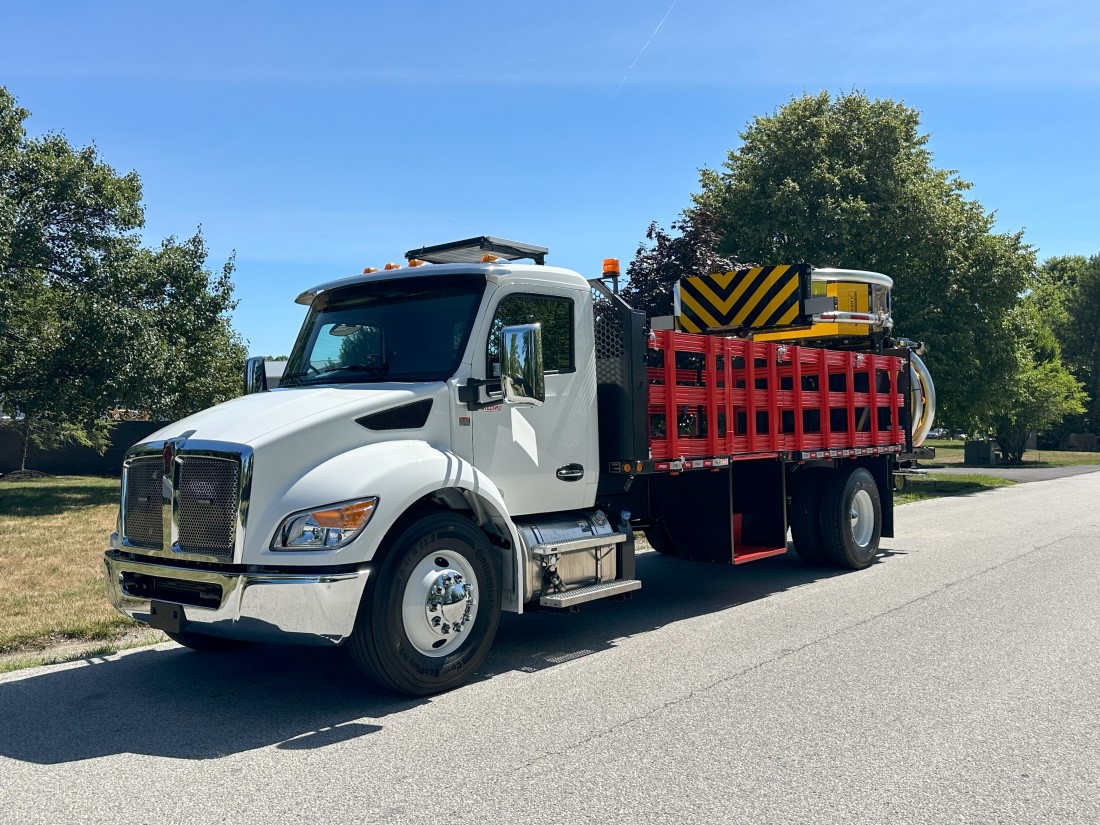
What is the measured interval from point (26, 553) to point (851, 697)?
1062cm

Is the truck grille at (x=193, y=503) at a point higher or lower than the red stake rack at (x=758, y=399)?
lower

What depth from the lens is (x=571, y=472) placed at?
22.2 ft

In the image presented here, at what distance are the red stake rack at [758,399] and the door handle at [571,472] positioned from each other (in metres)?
0.70

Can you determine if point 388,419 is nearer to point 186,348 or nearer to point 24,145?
point 186,348

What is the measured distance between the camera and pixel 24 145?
20.6 meters

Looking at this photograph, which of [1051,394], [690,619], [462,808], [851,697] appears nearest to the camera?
[462,808]

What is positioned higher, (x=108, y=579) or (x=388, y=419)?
(x=388, y=419)

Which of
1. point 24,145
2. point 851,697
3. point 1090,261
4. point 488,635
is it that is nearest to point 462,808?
point 488,635

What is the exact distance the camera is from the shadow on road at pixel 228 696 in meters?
4.73

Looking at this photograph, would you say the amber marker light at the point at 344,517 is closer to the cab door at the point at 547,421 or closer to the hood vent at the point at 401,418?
the hood vent at the point at 401,418

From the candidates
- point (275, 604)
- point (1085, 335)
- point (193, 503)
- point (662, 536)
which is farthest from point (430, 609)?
point (1085, 335)

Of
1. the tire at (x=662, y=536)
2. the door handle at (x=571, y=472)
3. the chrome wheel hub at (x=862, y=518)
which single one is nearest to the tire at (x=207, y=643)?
the door handle at (x=571, y=472)

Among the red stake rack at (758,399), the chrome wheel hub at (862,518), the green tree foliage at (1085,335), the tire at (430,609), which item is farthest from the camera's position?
the green tree foliage at (1085,335)

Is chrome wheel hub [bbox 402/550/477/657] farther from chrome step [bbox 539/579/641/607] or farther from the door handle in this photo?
the door handle
